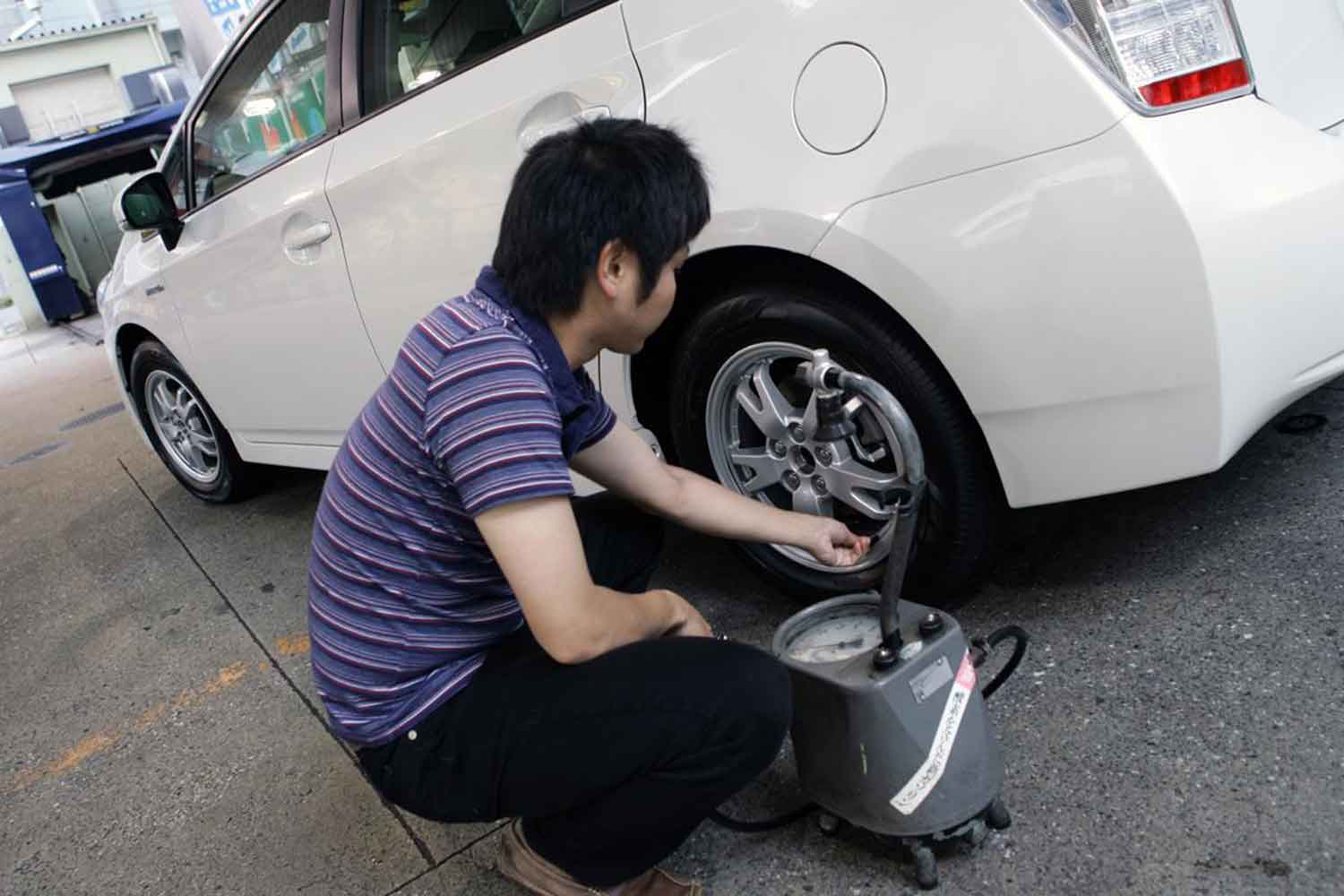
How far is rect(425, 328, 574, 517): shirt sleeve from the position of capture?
1.28 meters

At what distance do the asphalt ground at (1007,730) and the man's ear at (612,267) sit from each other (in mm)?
906

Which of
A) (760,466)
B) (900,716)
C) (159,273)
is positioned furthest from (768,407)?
(159,273)

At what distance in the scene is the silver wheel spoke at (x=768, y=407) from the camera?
6.70 ft

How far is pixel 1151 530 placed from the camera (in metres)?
2.21

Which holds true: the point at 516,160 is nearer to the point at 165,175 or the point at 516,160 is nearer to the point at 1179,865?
the point at 1179,865

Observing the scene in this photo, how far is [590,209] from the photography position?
1.33 m

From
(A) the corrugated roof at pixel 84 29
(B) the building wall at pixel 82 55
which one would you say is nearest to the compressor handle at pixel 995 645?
(B) the building wall at pixel 82 55

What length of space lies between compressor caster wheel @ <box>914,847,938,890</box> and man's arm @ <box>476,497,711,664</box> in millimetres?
548

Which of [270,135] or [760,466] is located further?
[270,135]

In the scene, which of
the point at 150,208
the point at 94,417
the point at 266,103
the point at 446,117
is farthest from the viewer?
the point at 94,417

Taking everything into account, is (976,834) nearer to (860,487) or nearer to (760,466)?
(860,487)

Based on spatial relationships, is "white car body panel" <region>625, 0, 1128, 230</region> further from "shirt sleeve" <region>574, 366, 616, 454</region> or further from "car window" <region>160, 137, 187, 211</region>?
"car window" <region>160, 137, 187, 211</region>

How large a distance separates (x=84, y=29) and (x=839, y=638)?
20.1m

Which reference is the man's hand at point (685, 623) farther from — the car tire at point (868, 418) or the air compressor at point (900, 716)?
the car tire at point (868, 418)
